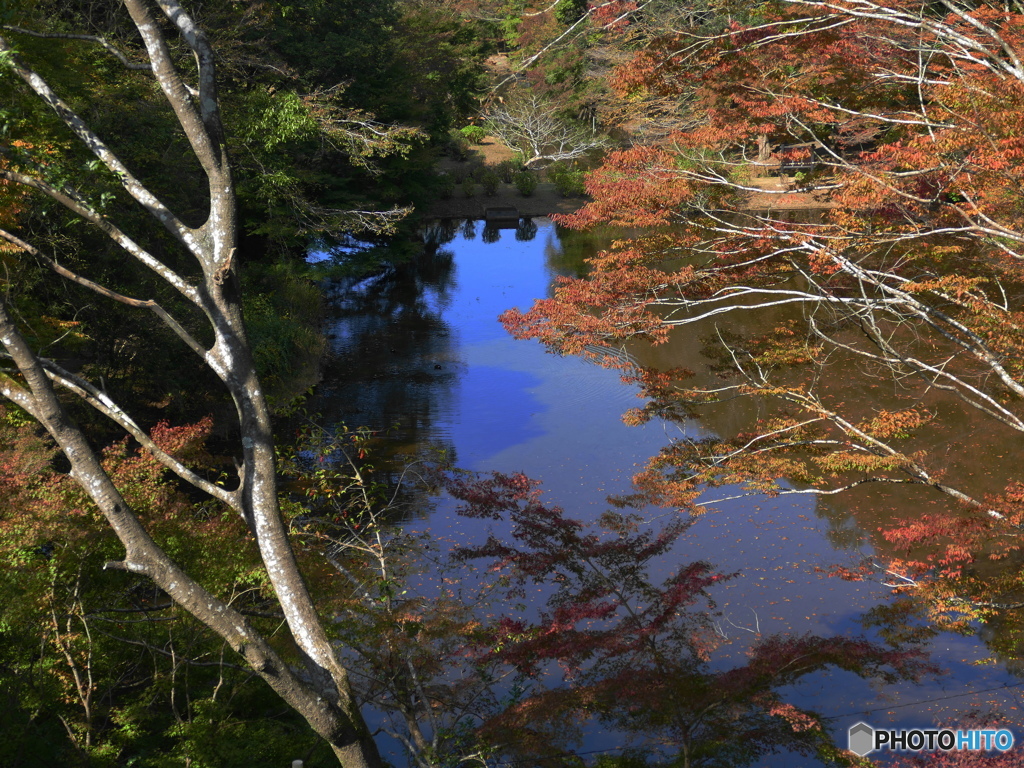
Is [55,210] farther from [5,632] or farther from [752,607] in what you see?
[752,607]

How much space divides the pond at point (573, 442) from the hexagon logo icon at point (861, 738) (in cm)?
12

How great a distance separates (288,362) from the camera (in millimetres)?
14375

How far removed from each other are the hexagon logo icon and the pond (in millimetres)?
117

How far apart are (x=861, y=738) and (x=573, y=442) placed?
6.63 m

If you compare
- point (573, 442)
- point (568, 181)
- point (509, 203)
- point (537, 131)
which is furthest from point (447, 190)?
point (573, 442)

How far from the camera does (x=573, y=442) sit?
12289 mm

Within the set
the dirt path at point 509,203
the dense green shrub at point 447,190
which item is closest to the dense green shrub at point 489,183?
the dirt path at point 509,203

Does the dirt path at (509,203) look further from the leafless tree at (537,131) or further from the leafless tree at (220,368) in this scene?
the leafless tree at (220,368)

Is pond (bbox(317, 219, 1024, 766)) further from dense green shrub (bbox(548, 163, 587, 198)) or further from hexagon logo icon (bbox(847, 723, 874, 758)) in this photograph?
dense green shrub (bbox(548, 163, 587, 198))

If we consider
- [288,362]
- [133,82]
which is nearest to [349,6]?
[133,82]

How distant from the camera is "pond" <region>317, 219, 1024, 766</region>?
7023mm

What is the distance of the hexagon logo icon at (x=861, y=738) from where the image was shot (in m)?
5.95

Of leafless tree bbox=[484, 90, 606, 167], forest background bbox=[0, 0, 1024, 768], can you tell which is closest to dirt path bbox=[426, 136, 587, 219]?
leafless tree bbox=[484, 90, 606, 167]

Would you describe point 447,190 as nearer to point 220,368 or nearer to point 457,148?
point 457,148
